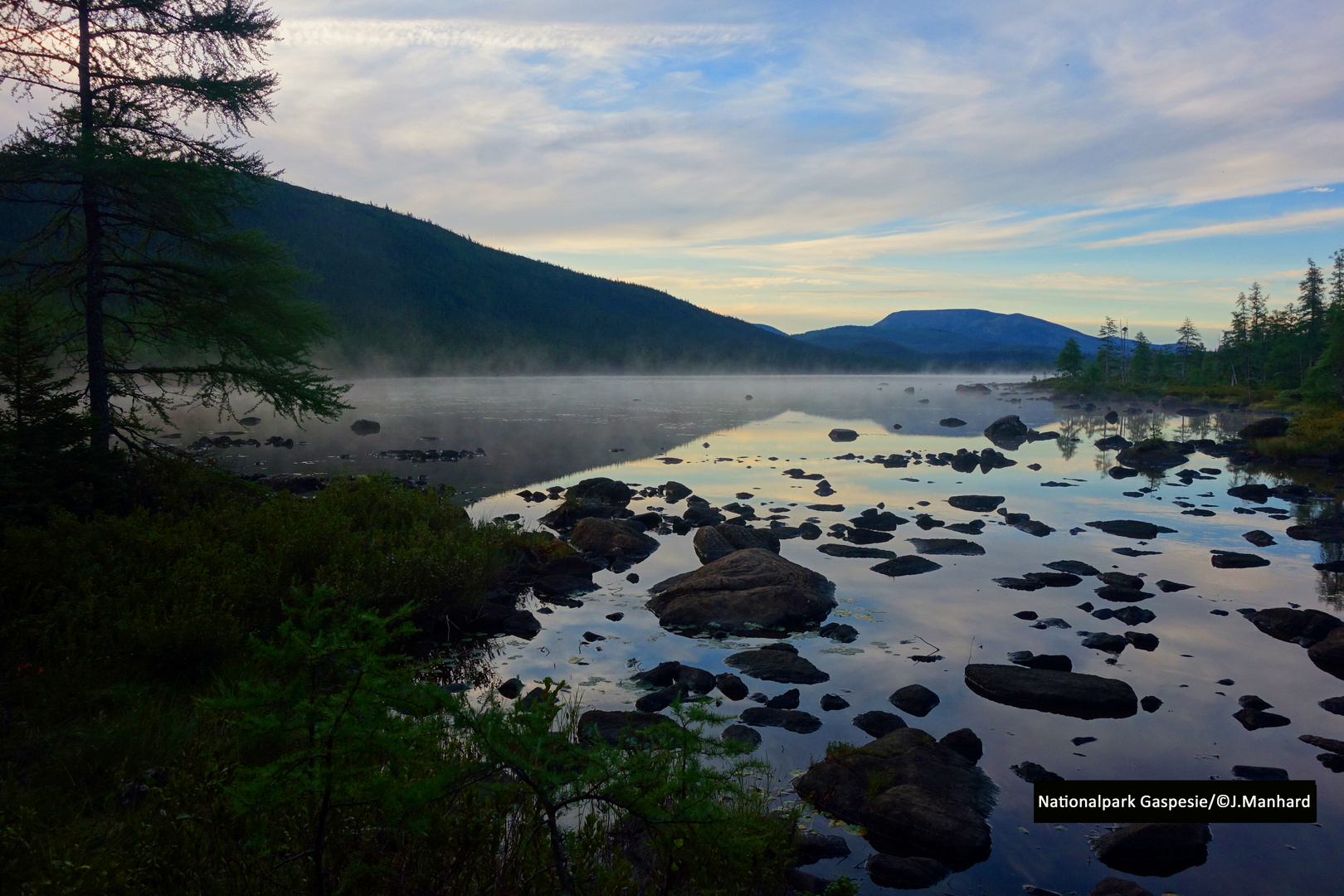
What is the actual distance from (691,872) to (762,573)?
8.09 metres

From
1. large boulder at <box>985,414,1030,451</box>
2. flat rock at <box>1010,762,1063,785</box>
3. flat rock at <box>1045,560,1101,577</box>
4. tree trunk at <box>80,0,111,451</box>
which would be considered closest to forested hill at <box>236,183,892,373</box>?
large boulder at <box>985,414,1030,451</box>

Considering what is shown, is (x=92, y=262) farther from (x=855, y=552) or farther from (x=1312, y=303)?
(x=1312, y=303)

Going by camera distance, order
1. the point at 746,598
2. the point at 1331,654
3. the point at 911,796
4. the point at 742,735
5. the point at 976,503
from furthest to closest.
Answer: the point at 976,503 → the point at 746,598 → the point at 1331,654 → the point at 742,735 → the point at 911,796

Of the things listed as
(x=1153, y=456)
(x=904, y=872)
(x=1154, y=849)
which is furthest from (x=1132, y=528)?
(x=1153, y=456)

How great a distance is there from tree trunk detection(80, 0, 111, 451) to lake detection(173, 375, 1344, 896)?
885cm

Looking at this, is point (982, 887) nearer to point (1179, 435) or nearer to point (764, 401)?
point (1179, 435)

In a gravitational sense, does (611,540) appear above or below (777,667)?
above

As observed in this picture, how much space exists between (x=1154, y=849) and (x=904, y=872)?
2114mm

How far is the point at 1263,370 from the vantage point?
78812 millimetres

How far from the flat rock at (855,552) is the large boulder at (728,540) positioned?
1.09 metres

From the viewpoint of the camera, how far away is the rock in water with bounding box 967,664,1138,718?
8.68 metres

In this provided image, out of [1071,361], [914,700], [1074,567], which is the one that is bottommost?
[914,700]

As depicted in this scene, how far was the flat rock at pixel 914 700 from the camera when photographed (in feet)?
28.6

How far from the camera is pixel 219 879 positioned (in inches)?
155
